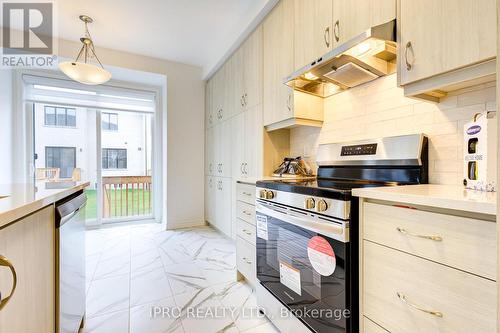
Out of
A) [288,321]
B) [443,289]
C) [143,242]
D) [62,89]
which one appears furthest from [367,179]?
[62,89]

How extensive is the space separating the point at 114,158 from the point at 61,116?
3.32 feet

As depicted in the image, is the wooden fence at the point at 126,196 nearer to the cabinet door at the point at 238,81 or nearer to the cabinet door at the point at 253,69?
the cabinet door at the point at 238,81

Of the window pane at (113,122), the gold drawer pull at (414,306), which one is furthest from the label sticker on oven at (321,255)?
the window pane at (113,122)

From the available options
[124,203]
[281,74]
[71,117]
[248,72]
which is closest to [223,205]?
[248,72]

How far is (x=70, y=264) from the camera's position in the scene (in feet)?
3.96

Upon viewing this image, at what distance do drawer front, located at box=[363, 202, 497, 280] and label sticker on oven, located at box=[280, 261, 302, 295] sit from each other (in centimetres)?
53

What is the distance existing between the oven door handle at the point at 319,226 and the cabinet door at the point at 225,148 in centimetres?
175

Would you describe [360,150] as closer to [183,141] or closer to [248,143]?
[248,143]

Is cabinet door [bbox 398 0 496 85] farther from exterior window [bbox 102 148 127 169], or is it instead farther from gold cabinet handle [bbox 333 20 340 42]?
exterior window [bbox 102 148 127 169]

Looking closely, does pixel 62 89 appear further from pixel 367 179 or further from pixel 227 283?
pixel 367 179

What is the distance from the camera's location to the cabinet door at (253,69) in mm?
2447

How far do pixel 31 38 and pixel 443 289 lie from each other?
470 centimetres

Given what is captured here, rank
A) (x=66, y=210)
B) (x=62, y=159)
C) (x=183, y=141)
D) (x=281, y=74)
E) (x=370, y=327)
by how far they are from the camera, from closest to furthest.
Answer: (x=370, y=327) < (x=66, y=210) < (x=281, y=74) < (x=62, y=159) < (x=183, y=141)

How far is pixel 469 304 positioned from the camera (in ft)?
2.31
